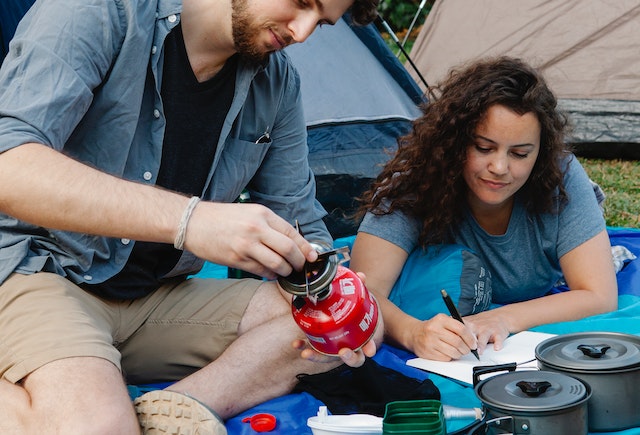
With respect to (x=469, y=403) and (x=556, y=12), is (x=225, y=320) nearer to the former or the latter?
(x=469, y=403)

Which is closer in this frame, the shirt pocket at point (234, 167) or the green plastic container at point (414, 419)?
the green plastic container at point (414, 419)

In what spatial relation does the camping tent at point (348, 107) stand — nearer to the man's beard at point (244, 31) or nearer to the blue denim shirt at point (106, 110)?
the blue denim shirt at point (106, 110)

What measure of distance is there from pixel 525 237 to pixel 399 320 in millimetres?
524

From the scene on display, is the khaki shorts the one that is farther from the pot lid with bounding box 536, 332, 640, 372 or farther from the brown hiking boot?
the pot lid with bounding box 536, 332, 640, 372

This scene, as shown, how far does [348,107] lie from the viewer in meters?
→ 3.70

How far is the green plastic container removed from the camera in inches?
66.7

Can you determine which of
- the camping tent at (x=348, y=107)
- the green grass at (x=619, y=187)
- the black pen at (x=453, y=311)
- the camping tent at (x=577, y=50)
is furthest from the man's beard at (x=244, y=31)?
the camping tent at (x=577, y=50)

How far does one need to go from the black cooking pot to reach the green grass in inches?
96.5

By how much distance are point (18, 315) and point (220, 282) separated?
0.62m

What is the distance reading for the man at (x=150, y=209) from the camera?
168 centimetres

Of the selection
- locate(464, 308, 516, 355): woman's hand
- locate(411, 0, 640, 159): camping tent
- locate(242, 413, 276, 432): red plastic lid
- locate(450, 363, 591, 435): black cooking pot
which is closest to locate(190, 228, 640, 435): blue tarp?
locate(242, 413, 276, 432): red plastic lid

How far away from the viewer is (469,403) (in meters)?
2.17

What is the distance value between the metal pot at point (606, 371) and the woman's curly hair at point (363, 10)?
92 cm

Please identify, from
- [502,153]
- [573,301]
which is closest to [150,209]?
[502,153]
